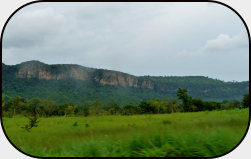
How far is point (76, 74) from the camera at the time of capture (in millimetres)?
3094

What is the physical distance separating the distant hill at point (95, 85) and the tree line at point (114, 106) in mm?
74

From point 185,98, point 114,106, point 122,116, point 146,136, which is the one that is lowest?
point 146,136

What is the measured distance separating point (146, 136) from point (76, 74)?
3.71 ft

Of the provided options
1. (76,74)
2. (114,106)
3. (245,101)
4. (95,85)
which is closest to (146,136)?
(114,106)

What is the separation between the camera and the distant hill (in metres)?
3.07

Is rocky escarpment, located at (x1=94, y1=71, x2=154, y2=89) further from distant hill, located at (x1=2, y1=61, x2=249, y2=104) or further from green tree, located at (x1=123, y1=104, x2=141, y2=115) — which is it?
green tree, located at (x1=123, y1=104, x2=141, y2=115)

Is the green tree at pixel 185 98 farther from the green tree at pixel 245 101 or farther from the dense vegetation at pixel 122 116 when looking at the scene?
the green tree at pixel 245 101

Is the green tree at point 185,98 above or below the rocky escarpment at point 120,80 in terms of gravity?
below

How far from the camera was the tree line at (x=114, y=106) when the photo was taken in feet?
9.45

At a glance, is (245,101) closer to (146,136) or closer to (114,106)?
(146,136)

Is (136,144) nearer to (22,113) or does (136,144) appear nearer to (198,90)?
(198,90)

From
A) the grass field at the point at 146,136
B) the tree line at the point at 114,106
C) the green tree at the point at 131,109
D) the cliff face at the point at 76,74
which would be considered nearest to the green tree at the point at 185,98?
the tree line at the point at 114,106

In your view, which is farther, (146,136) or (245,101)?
(245,101)

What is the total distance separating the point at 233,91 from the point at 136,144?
53.3 inches
